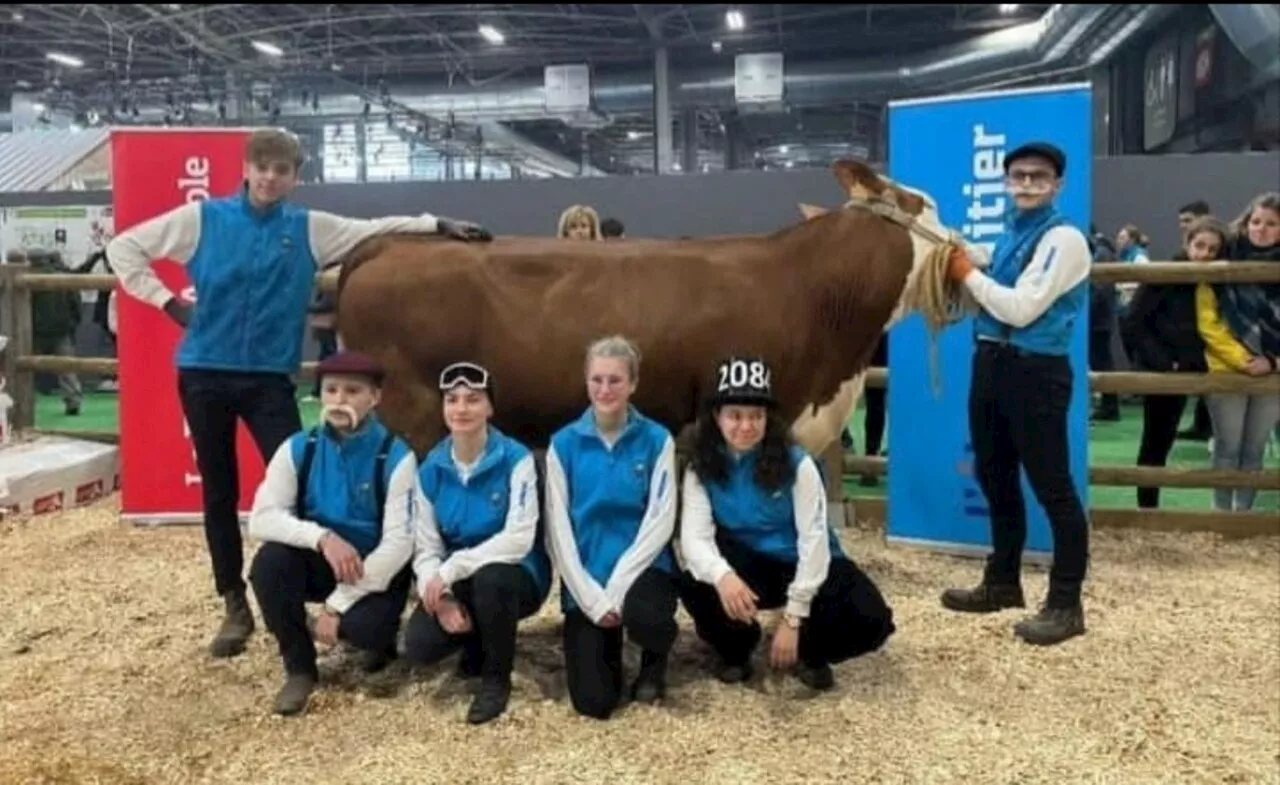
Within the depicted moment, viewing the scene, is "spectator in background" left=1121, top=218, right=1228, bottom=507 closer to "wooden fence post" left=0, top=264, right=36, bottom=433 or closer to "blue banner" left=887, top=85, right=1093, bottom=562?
"blue banner" left=887, top=85, right=1093, bottom=562

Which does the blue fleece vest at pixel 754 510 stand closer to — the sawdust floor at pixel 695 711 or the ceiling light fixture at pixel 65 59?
the sawdust floor at pixel 695 711

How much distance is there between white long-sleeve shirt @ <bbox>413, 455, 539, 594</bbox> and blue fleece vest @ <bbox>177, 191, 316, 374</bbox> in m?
0.89

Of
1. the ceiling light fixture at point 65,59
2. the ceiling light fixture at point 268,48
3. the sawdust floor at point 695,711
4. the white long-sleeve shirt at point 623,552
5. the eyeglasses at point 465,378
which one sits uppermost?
the ceiling light fixture at point 268,48

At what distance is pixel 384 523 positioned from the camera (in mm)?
3656

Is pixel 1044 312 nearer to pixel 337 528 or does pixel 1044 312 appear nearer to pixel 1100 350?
pixel 337 528

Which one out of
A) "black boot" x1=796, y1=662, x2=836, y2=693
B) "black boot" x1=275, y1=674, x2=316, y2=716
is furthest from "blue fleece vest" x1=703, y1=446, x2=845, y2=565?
"black boot" x1=275, y1=674, x2=316, y2=716

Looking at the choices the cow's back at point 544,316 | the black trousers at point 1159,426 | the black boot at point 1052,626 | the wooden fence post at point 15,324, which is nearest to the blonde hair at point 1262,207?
the black trousers at point 1159,426

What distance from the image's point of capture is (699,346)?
4.30 meters

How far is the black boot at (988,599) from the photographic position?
4.64m

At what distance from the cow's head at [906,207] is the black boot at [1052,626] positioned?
1220mm

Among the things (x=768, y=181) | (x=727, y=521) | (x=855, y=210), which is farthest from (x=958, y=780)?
(x=768, y=181)

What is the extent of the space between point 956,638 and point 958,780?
3.99ft

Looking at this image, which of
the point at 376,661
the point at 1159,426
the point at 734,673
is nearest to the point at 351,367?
the point at 376,661

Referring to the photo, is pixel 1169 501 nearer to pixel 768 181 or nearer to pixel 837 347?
pixel 837 347
